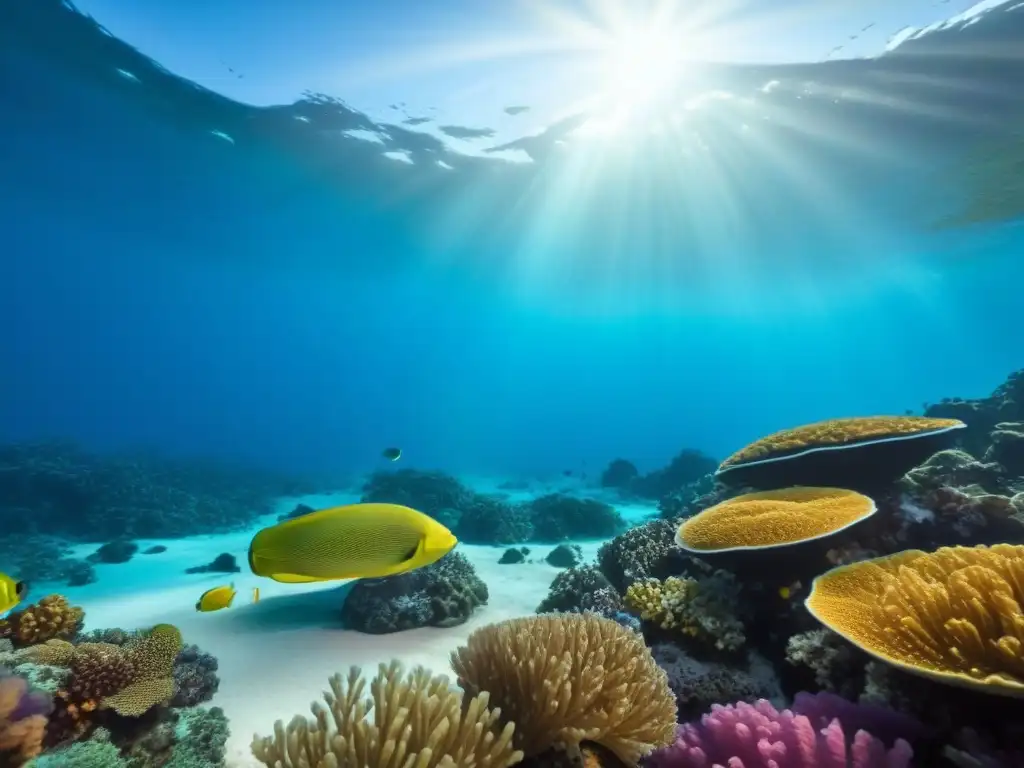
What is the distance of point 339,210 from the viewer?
3138cm

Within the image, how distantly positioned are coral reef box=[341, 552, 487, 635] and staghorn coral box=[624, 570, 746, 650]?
3895mm

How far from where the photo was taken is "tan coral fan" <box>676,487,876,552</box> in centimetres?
333

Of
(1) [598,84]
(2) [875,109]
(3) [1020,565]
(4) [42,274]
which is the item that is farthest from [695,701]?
(4) [42,274]

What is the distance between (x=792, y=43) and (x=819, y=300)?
139 feet

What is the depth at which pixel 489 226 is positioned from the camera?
3347cm

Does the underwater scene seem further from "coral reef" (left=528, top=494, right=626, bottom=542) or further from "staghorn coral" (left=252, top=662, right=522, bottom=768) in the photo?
"coral reef" (left=528, top=494, right=626, bottom=542)

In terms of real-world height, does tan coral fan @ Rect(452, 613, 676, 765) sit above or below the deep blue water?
below

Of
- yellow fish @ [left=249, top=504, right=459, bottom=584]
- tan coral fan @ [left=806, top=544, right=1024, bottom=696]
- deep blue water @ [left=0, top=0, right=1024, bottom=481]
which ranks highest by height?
deep blue water @ [left=0, top=0, right=1024, bottom=481]

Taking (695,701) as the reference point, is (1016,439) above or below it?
above

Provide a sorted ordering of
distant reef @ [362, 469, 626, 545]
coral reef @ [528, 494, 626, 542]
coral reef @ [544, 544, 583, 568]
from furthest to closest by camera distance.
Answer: coral reef @ [528, 494, 626, 542] < distant reef @ [362, 469, 626, 545] < coral reef @ [544, 544, 583, 568]

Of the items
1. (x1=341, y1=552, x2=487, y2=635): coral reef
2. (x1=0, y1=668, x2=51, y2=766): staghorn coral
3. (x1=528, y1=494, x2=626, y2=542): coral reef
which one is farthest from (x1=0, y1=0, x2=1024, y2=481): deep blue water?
(x1=0, y1=668, x2=51, y2=766): staghorn coral

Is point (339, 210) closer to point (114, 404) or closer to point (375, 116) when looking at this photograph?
point (375, 116)

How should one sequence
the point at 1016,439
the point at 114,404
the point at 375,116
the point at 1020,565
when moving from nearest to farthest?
the point at 1020,565, the point at 1016,439, the point at 375,116, the point at 114,404

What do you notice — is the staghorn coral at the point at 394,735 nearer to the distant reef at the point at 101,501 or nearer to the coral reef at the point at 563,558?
the coral reef at the point at 563,558
